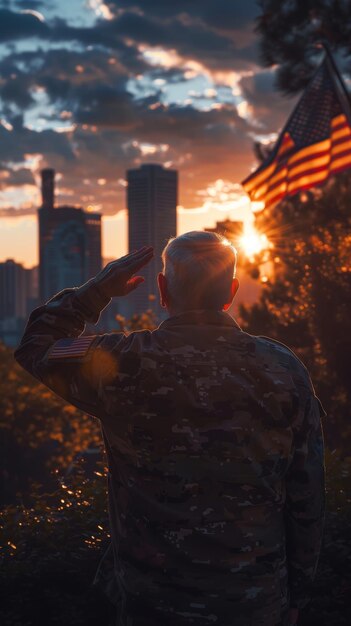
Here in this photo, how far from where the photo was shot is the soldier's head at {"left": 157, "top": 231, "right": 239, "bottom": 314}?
2795mm

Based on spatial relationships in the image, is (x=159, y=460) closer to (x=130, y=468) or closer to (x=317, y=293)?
(x=130, y=468)

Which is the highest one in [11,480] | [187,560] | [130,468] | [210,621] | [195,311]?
[195,311]

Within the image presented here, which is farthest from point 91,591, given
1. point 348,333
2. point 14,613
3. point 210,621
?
point 348,333

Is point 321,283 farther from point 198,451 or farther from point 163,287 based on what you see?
point 198,451

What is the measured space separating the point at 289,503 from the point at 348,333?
600 inches

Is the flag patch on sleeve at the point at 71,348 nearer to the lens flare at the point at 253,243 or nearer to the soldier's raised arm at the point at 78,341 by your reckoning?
the soldier's raised arm at the point at 78,341

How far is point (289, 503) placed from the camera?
2896mm

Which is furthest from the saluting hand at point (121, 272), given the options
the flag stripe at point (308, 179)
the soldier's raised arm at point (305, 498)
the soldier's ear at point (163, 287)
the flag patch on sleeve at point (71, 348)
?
the flag stripe at point (308, 179)

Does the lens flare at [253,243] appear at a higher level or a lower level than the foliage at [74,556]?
higher

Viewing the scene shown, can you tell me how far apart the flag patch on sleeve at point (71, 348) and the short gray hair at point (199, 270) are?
365 millimetres

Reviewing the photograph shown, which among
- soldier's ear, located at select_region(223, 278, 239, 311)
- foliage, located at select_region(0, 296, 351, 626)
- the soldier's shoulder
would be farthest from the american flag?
the soldier's shoulder

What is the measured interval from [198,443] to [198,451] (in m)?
0.03

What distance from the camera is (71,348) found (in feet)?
9.12

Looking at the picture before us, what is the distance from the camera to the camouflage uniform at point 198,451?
Answer: 8.87 ft
